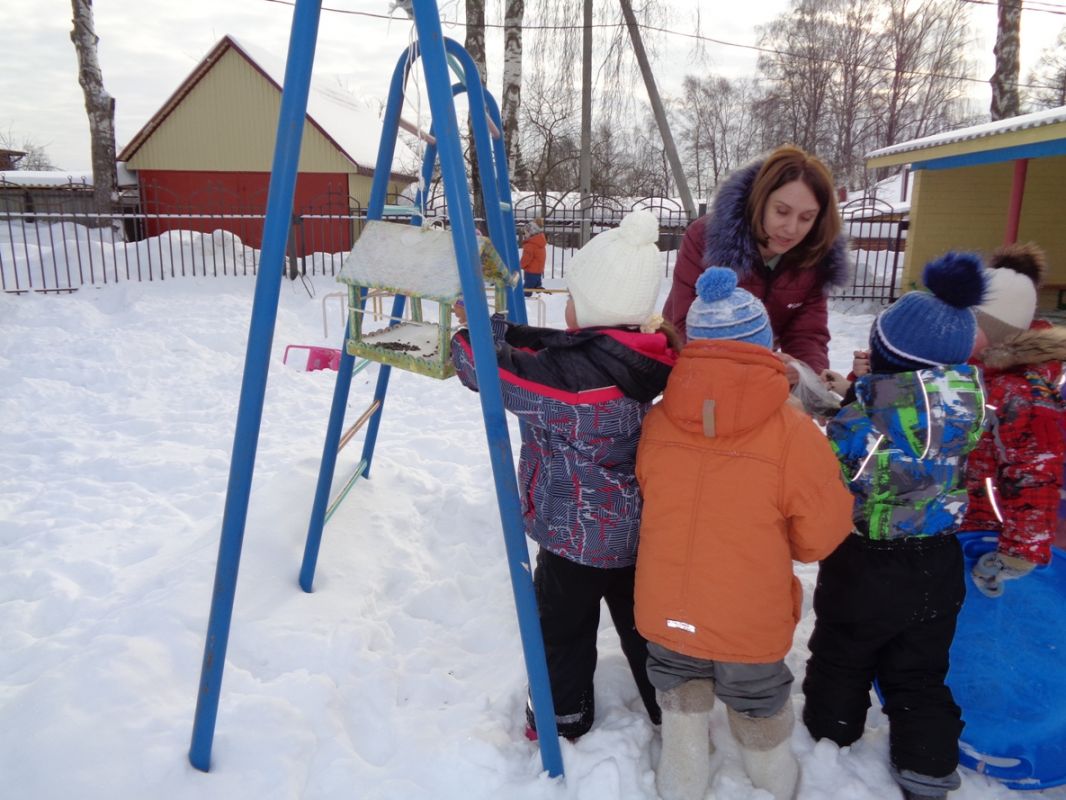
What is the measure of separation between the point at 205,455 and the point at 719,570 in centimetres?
390

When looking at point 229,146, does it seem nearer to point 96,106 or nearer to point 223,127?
point 223,127

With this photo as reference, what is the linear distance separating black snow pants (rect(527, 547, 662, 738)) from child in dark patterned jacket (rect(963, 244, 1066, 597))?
103 centimetres

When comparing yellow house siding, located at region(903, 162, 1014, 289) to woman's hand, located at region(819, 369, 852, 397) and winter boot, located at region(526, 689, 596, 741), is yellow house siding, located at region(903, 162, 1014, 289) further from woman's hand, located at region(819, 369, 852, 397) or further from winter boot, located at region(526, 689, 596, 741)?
winter boot, located at region(526, 689, 596, 741)

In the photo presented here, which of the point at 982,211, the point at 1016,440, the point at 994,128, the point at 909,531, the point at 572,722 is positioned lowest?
the point at 572,722

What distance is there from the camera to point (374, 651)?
8.25ft

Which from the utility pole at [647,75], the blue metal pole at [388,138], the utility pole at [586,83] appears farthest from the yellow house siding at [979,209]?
the blue metal pole at [388,138]

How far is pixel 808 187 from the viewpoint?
7.92ft

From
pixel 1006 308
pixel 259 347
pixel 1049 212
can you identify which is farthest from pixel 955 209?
pixel 259 347

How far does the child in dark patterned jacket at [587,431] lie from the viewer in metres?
1.79

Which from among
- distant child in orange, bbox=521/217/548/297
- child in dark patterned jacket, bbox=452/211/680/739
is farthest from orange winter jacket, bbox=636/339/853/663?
distant child in orange, bbox=521/217/548/297

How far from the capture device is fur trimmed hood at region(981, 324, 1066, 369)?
202 cm

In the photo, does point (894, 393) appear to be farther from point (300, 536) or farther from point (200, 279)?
point (200, 279)

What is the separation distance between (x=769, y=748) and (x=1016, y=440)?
42.1 inches

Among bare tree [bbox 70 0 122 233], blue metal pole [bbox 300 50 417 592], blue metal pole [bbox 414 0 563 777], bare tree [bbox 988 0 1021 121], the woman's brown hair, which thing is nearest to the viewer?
blue metal pole [bbox 414 0 563 777]
